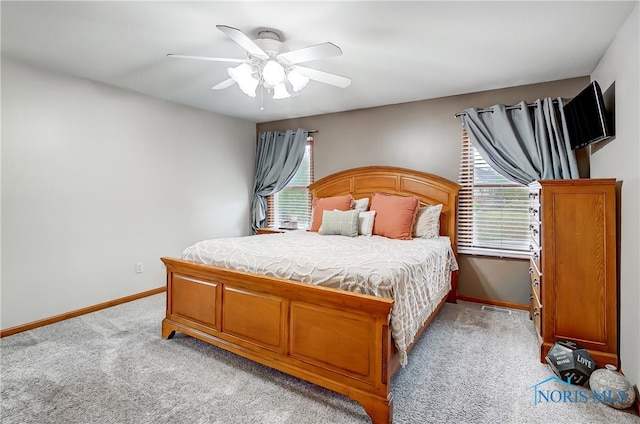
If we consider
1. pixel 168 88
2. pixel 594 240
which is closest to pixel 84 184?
pixel 168 88

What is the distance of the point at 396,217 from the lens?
3420 mm

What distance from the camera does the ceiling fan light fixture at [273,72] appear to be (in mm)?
2244

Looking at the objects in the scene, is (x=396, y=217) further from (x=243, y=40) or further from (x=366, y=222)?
(x=243, y=40)

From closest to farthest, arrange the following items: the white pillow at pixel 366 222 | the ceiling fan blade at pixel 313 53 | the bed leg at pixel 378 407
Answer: the bed leg at pixel 378 407 < the ceiling fan blade at pixel 313 53 < the white pillow at pixel 366 222

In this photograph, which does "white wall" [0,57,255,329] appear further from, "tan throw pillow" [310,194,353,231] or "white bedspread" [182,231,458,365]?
"tan throw pillow" [310,194,353,231]

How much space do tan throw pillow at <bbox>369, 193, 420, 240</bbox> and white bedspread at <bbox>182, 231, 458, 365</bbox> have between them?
0.23 m

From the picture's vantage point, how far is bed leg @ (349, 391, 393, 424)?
1674 mm

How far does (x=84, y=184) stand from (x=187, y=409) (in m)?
2.64

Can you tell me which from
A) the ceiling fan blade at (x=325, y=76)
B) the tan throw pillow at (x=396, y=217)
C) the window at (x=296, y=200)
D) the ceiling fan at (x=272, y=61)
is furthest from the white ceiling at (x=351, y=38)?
the window at (x=296, y=200)

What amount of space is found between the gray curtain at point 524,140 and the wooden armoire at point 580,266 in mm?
1002

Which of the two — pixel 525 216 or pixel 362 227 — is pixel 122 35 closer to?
pixel 362 227

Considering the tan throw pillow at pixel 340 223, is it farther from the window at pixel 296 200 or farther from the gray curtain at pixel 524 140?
the gray curtain at pixel 524 140

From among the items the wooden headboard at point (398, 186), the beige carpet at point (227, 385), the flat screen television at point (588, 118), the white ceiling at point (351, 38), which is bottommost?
the beige carpet at point (227, 385)

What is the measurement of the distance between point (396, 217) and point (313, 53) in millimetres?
1916
